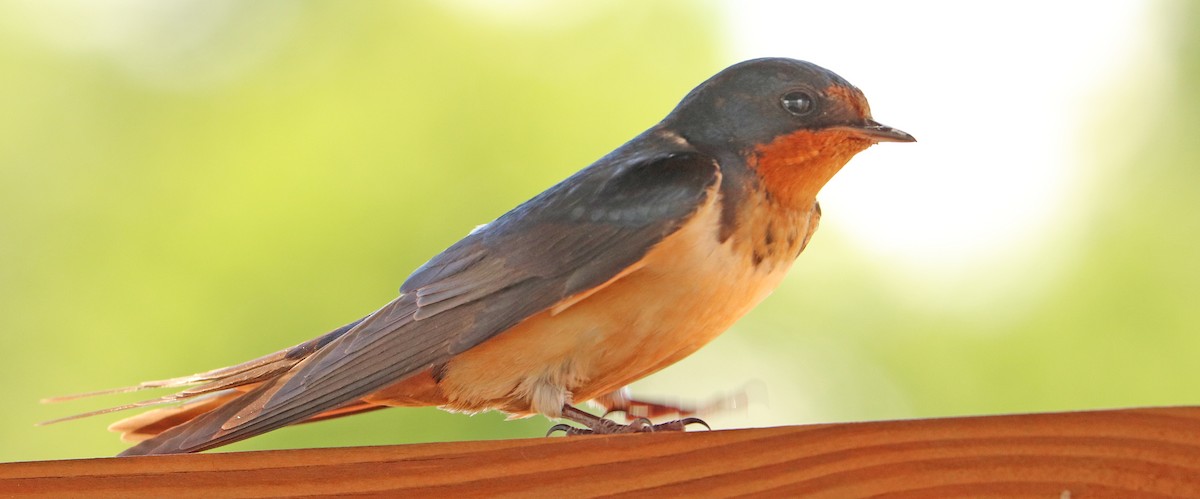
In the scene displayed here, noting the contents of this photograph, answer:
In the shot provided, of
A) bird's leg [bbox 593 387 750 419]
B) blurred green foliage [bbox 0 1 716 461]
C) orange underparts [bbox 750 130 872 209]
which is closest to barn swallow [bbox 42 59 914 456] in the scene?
orange underparts [bbox 750 130 872 209]

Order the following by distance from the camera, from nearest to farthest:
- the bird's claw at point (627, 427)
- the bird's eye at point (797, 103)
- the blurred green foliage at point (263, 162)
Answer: the bird's claw at point (627, 427) → the bird's eye at point (797, 103) → the blurred green foliage at point (263, 162)

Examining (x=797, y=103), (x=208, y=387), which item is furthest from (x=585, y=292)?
(x=208, y=387)

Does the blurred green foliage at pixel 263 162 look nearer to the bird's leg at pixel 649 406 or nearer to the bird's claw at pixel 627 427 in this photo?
the bird's leg at pixel 649 406

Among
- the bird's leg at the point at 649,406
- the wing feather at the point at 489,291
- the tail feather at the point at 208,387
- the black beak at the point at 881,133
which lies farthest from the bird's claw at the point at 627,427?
the black beak at the point at 881,133

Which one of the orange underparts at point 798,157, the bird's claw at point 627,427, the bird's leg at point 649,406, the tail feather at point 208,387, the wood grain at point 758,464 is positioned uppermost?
the orange underparts at point 798,157

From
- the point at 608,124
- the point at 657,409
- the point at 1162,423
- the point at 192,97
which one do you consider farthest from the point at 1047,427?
the point at 192,97

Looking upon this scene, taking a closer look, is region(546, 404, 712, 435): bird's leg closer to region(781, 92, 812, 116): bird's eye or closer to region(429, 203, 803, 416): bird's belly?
region(429, 203, 803, 416): bird's belly

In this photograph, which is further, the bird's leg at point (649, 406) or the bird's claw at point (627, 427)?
the bird's leg at point (649, 406)
